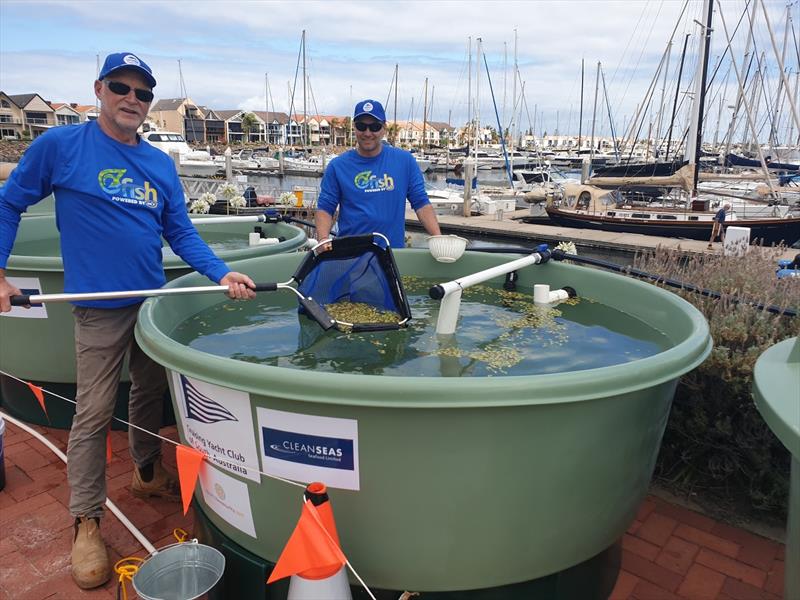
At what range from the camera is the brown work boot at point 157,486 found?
2.94m

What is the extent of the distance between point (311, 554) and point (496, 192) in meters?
24.3

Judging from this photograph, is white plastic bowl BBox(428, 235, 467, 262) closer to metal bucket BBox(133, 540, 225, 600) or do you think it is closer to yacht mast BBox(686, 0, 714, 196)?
metal bucket BBox(133, 540, 225, 600)

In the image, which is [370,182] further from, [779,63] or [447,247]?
[779,63]

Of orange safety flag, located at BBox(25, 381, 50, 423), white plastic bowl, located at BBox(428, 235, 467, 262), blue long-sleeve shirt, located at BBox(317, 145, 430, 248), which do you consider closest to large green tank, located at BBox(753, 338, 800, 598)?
white plastic bowl, located at BBox(428, 235, 467, 262)

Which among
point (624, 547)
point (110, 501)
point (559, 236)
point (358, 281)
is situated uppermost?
point (358, 281)

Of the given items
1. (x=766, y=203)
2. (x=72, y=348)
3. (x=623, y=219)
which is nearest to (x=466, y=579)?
(x=72, y=348)

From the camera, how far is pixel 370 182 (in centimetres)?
374

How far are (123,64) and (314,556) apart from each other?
80.5 inches

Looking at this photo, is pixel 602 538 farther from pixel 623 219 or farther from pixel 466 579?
pixel 623 219

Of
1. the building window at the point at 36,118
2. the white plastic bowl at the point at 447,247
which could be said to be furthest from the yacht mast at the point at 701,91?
the building window at the point at 36,118

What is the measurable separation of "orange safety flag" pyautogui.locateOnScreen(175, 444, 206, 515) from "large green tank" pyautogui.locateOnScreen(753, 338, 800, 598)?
5.81 feet

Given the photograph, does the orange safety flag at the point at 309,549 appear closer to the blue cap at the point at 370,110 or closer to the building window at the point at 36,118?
the blue cap at the point at 370,110

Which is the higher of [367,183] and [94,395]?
[367,183]

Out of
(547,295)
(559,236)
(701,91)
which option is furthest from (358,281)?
(701,91)
